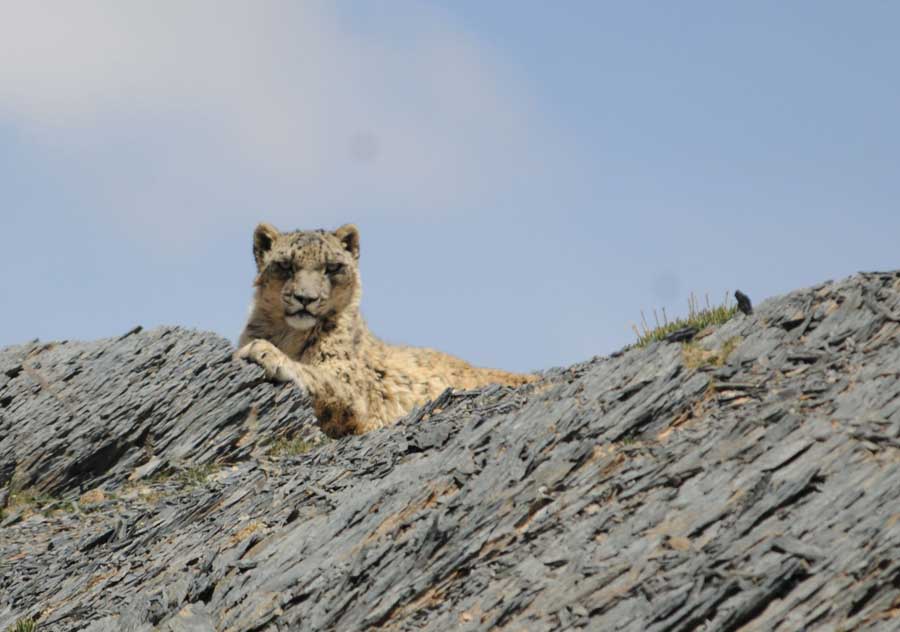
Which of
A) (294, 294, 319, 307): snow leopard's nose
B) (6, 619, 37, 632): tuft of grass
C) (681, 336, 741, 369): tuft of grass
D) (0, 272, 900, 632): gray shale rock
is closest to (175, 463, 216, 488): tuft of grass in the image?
(0, 272, 900, 632): gray shale rock

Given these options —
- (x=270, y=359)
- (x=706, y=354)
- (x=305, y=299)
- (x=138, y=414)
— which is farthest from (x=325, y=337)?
(x=706, y=354)

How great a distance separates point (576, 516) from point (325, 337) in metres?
9.07

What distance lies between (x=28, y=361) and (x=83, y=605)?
8.33 meters

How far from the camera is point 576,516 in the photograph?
1002cm

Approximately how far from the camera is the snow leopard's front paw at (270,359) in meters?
17.8

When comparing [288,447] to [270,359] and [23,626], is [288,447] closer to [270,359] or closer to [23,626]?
[270,359]

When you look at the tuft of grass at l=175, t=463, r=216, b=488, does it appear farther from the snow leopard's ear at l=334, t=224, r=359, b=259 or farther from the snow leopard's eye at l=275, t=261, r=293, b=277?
the snow leopard's ear at l=334, t=224, r=359, b=259

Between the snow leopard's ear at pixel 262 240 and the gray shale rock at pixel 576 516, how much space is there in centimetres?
379

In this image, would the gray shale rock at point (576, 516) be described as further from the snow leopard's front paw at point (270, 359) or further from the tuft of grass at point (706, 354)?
the snow leopard's front paw at point (270, 359)

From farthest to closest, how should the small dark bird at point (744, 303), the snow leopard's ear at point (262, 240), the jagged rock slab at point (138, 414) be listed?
the snow leopard's ear at point (262, 240) < the jagged rock slab at point (138, 414) < the small dark bird at point (744, 303)

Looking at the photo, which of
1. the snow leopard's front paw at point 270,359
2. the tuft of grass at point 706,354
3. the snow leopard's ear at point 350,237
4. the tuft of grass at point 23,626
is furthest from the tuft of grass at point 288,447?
the tuft of grass at point 706,354

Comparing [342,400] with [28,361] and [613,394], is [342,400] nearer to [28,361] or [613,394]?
[28,361]

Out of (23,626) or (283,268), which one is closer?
(23,626)

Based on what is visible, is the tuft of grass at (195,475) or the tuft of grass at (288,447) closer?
the tuft of grass at (288,447)
